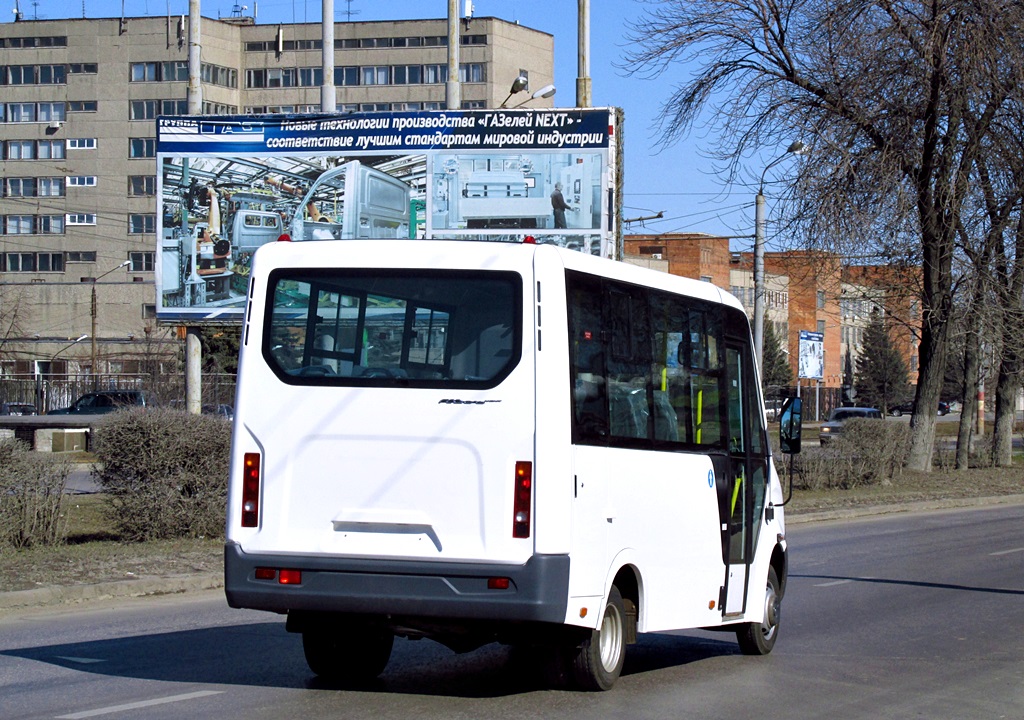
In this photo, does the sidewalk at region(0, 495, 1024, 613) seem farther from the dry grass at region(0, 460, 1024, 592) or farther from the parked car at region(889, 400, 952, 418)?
the parked car at region(889, 400, 952, 418)

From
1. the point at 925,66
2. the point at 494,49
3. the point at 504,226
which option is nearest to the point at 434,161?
the point at 504,226

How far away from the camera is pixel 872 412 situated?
62.1 metres

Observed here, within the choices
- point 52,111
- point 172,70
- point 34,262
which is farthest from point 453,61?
point 34,262

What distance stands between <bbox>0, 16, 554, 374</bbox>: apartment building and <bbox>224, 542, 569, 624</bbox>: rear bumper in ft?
266

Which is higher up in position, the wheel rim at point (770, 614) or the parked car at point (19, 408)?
the parked car at point (19, 408)

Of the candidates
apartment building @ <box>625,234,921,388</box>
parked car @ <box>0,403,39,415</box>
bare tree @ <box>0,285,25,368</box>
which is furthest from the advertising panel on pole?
bare tree @ <box>0,285,25,368</box>

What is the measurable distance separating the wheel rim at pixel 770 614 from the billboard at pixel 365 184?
14.7 metres

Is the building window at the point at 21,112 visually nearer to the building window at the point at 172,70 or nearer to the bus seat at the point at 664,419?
the building window at the point at 172,70

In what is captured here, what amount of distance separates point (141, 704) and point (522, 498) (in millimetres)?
2510

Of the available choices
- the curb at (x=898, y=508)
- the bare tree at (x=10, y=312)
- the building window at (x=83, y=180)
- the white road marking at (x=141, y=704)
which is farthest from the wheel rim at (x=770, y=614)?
the building window at (x=83, y=180)

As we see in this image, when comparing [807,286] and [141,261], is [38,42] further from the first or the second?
[807,286]

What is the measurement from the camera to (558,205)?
81.4 feet

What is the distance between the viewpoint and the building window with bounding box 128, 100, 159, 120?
87812 millimetres

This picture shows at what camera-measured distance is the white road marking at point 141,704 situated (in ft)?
23.2
